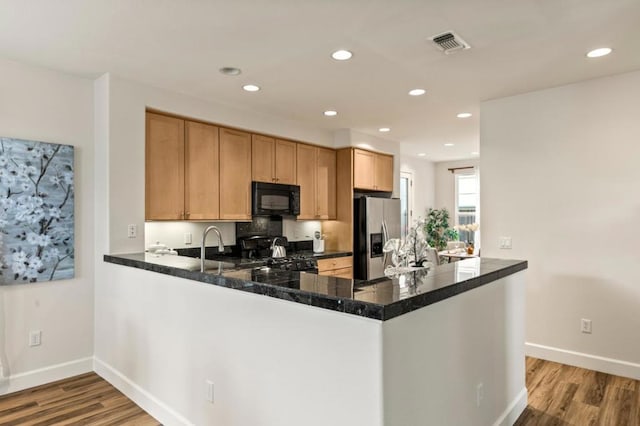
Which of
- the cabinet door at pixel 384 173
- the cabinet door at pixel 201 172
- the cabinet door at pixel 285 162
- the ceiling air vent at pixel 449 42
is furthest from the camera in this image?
the cabinet door at pixel 384 173

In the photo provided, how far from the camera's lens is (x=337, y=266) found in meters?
4.98

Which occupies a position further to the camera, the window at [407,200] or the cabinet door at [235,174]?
the window at [407,200]

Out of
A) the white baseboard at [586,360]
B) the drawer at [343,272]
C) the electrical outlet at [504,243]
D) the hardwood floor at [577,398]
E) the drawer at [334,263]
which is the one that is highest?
the electrical outlet at [504,243]

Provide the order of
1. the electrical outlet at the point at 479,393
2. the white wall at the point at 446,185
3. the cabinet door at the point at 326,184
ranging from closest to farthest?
the electrical outlet at the point at 479,393, the cabinet door at the point at 326,184, the white wall at the point at 446,185

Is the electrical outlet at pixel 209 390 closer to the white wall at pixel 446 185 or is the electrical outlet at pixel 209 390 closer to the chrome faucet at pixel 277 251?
the chrome faucet at pixel 277 251

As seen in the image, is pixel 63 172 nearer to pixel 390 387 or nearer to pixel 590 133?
pixel 390 387

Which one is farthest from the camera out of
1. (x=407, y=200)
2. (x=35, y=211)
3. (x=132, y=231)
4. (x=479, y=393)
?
(x=407, y=200)

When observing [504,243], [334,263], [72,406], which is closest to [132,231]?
[72,406]

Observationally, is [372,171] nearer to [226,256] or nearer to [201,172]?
[226,256]

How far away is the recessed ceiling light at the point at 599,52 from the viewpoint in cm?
276

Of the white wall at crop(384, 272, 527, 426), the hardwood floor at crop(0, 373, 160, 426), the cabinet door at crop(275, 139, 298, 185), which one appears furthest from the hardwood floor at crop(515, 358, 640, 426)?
the cabinet door at crop(275, 139, 298, 185)

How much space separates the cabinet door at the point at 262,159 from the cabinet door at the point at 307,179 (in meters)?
0.44

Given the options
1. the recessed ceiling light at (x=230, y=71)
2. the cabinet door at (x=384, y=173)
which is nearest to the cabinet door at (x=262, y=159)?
the recessed ceiling light at (x=230, y=71)

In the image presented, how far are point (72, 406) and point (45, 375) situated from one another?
0.59 m
